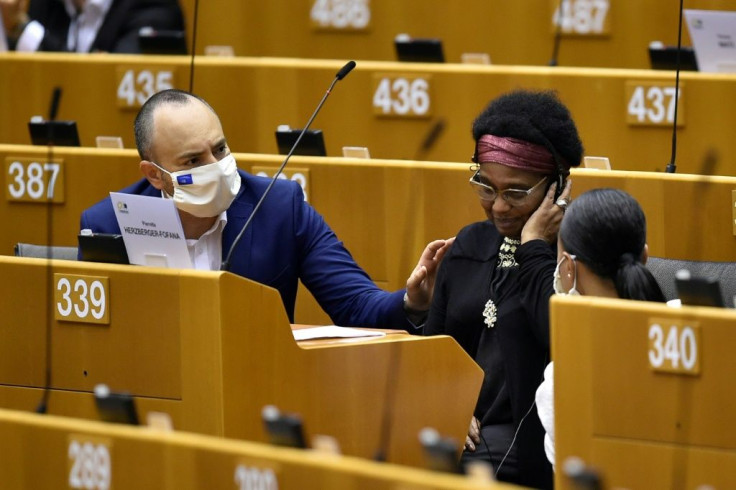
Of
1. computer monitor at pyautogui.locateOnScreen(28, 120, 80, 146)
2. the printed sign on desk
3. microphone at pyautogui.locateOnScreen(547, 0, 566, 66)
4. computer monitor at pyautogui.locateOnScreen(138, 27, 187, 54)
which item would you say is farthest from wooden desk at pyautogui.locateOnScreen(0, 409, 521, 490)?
microphone at pyautogui.locateOnScreen(547, 0, 566, 66)

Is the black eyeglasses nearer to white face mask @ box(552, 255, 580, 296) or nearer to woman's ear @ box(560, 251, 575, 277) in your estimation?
white face mask @ box(552, 255, 580, 296)

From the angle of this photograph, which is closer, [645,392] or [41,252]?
[645,392]

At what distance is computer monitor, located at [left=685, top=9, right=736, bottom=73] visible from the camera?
4.93 m

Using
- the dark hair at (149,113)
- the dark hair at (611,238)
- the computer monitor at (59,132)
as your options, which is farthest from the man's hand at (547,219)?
the computer monitor at (59,132)

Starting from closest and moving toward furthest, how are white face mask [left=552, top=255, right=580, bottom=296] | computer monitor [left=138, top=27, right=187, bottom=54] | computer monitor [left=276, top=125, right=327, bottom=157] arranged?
white face mask [left=552, top=255, right=580, bottom=296] → computer monitor [left=276, top=125, right=327, bottom=157] → computer monitor [left=138, top=27, right=187, bottom=54]

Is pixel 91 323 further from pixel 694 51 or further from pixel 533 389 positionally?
pixel 694 51

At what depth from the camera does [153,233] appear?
3.28m

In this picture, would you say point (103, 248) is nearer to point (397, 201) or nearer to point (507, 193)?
point (507, 193)

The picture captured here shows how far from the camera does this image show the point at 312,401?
2.99 m

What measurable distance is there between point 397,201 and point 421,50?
102 centimetres

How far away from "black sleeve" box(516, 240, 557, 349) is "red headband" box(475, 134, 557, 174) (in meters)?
0.19

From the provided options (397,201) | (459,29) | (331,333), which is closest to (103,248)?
(331,333)

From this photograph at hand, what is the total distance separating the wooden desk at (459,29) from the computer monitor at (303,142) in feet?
5.38

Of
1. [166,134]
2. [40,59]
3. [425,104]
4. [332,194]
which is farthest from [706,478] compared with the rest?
[40,59]
